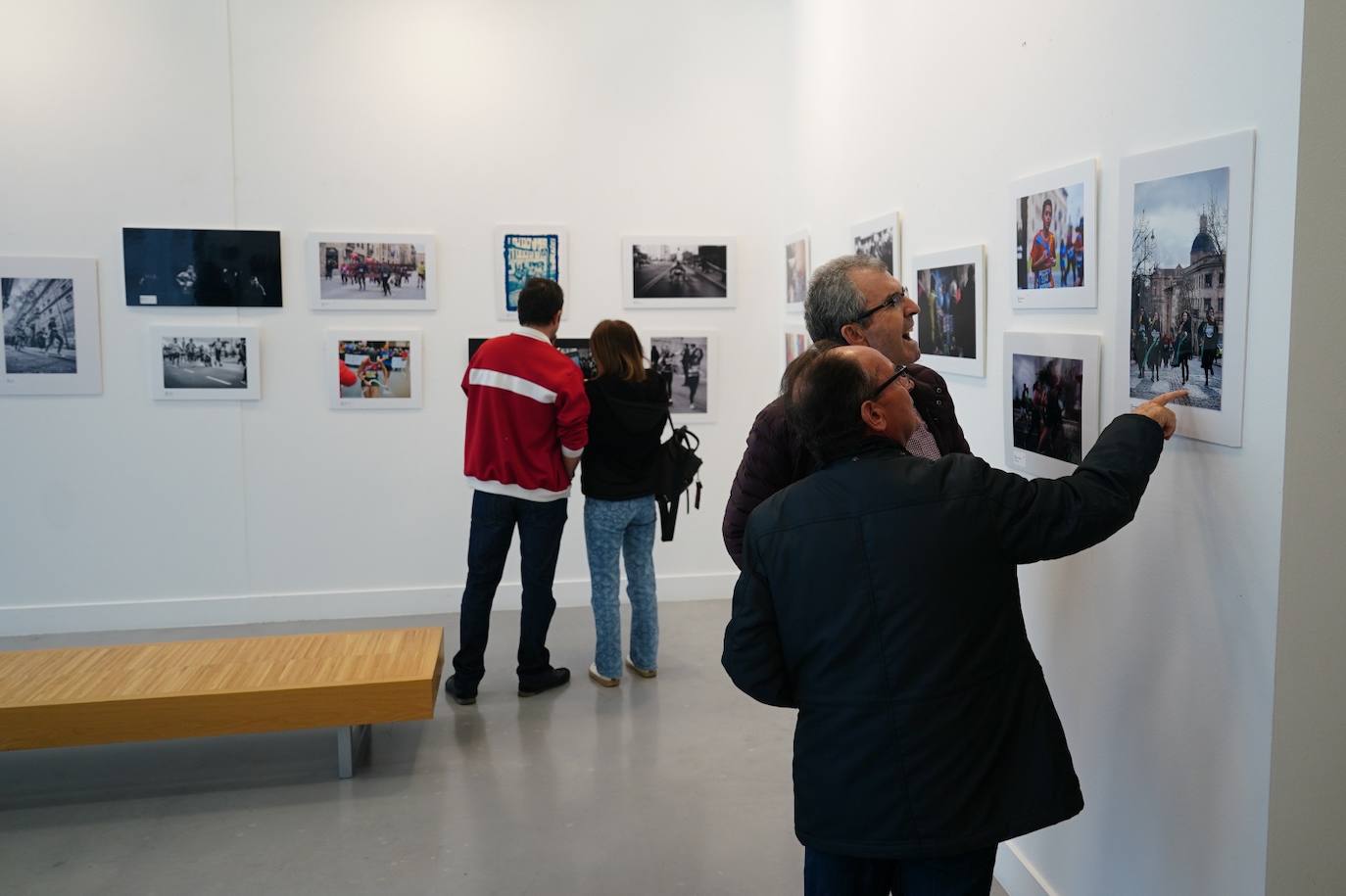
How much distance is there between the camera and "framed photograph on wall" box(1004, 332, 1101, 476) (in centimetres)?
335

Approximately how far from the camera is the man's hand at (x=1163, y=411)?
9.02 feet

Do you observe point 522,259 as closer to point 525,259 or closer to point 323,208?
point 525,259

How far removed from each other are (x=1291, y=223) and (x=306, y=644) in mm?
4760

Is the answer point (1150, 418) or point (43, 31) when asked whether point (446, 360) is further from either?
point (1150, 418)

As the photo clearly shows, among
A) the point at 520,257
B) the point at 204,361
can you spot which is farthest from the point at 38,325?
the point at 520,257

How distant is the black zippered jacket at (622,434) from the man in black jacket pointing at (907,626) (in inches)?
139

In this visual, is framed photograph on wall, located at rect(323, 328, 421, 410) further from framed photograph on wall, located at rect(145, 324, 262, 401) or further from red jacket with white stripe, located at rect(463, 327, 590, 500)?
red jacket with white stripe, located at rect(463, 327, 590, 500)

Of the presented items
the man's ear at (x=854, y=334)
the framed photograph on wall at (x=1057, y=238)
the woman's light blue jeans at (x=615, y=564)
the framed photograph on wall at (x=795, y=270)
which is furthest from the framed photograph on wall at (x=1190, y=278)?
the framed photograph on wall at (x=795, y=270)

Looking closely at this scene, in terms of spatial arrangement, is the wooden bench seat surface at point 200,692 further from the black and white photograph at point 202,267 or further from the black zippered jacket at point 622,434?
the black and white photograph at point 202,267

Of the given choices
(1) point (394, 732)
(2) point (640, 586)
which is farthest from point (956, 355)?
(1) point (394, 732)

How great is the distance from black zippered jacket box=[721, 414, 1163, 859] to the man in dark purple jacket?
2.53ft

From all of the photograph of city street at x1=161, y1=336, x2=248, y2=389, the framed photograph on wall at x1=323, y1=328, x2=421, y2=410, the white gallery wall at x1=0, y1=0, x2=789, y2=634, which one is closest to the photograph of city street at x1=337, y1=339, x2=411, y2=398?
the framed photograph on wall at x1=323, y1=328, x2=421, y2=410

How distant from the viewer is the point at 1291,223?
2.43 meters

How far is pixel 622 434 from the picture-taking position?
6047 mm
